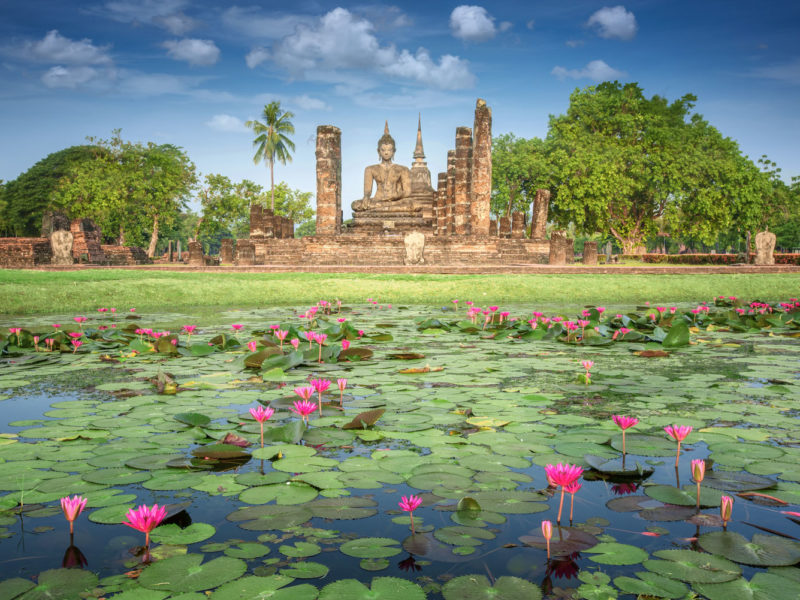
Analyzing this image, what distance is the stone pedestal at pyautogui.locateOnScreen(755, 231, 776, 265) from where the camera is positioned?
21656 mm

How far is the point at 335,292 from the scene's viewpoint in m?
9.56

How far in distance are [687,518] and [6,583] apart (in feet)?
5.26

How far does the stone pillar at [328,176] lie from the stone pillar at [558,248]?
772 centimetres

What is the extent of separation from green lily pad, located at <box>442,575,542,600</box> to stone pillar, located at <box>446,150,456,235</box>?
71.9ft

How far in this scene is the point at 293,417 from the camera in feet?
8.64

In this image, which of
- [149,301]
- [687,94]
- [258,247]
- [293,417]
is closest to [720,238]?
[687,94]

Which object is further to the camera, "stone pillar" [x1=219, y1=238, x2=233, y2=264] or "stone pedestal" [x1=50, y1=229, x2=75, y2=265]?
"stone pillar" [x1=219, y1=238, x2=233, y2=264]

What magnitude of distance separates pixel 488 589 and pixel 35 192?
51.8 metres

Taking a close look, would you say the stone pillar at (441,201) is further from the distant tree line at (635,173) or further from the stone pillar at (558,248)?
the distant tree line at (635,173)

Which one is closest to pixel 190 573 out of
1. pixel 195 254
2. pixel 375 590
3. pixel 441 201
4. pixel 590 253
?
pixel 375 590

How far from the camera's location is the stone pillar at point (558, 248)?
19.8 meters

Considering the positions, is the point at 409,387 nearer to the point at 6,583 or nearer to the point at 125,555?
Answer: the point at 125,555

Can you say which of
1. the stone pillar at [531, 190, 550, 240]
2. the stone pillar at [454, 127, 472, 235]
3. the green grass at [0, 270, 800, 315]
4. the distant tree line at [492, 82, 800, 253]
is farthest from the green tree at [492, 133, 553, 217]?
the green grass at [0, 270, 800, 315]

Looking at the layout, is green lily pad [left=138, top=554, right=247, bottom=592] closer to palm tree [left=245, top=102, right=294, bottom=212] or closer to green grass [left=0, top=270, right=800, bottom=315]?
green grass [left=0, top=270, right=800, bottom=315]
